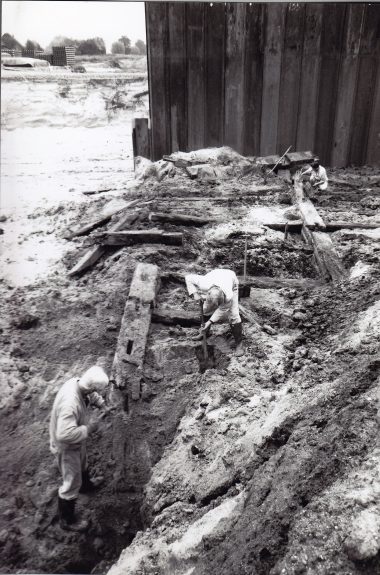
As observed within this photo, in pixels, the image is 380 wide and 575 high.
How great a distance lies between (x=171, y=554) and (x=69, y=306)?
1.67m

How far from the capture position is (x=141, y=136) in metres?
4.80

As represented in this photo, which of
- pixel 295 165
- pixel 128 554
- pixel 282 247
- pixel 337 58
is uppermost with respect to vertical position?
pixel 337 58

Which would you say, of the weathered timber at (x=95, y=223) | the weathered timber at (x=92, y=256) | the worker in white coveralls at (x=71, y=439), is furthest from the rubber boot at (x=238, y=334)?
the weathered timber at (x=95, y=223)

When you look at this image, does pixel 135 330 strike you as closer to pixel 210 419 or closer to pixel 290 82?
pixel 210 419

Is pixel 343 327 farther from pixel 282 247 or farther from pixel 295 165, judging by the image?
pixel 295 165

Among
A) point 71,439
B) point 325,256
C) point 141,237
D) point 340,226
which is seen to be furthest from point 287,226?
point 71,439

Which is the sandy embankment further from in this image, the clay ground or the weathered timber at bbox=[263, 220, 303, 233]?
the weathered timber at bbox=[263, 220, 303, 233]

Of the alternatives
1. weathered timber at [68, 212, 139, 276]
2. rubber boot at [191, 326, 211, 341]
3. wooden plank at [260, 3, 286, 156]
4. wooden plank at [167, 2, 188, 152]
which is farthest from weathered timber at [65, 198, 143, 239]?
rubber boot at [191, 326, 211, 341]

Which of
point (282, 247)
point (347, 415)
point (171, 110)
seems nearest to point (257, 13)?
point (171, 110)

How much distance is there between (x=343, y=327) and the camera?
2.68m

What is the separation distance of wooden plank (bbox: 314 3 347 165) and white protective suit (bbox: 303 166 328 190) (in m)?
0.13

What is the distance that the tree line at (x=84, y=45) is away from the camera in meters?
2.12

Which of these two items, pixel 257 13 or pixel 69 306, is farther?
pixel 257 13

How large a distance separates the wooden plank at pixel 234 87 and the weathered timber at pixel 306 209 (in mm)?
730
